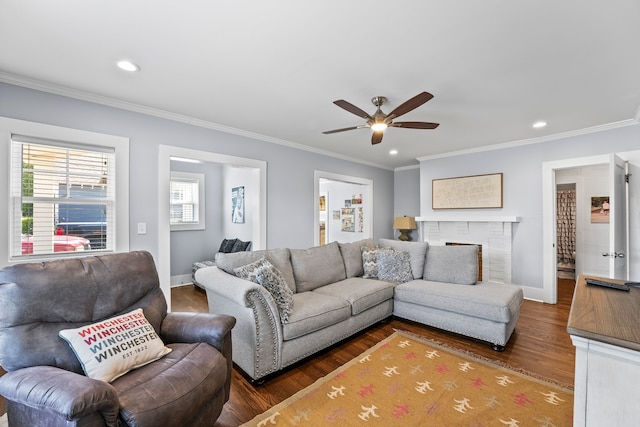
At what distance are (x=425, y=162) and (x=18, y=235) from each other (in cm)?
581

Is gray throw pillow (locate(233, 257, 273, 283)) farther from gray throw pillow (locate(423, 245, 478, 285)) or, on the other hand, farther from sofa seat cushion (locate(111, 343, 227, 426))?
gray throw pillow (locate(423, 245, 478, 285))

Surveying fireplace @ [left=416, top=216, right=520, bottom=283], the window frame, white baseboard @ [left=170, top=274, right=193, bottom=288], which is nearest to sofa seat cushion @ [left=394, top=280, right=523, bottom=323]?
fireplace @ [left=416, top=216, right=520, bottom=283]

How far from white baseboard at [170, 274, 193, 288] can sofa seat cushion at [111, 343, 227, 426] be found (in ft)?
13.5

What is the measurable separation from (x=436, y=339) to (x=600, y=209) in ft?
15.3

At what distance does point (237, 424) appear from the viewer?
177 centimetres

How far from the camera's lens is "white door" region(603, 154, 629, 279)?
2.89 m

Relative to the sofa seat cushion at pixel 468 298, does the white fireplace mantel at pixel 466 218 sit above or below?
above

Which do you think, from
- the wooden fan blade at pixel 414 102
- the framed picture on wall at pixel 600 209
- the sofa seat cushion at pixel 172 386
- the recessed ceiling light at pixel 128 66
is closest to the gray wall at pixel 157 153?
the recessed ceiling light at pixel 128 66

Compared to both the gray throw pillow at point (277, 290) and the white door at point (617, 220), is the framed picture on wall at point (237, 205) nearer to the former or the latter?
the gray throw pillow at point (277, 290)

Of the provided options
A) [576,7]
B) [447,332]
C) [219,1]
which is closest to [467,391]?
[447,332]

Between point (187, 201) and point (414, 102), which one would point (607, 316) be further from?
point (187, 201)

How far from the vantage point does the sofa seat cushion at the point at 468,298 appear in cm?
267

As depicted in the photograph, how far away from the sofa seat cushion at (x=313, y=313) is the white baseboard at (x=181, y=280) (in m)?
3.51

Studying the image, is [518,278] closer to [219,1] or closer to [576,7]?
[576,7]
